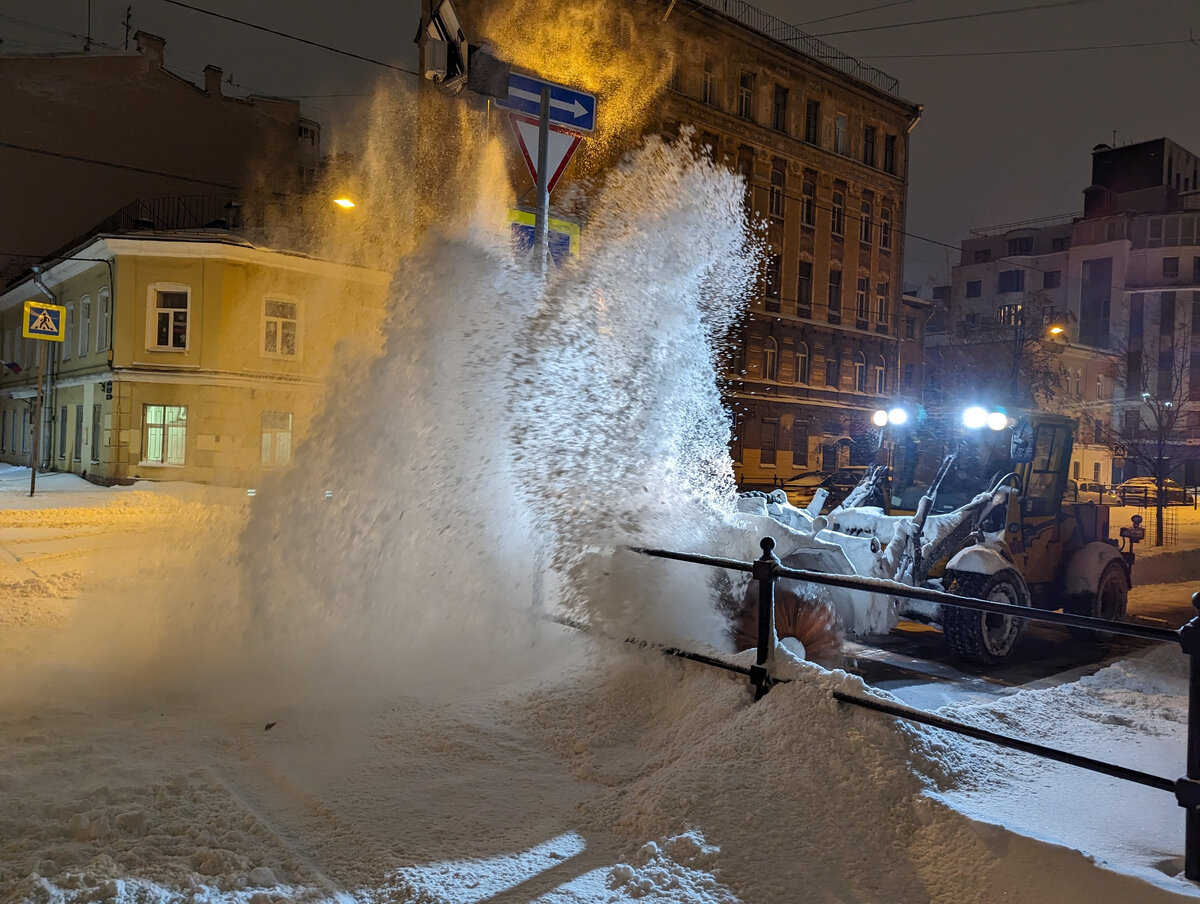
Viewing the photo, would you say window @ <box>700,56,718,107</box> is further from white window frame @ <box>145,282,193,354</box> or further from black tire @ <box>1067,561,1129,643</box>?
black tire @ <box>1067,561,1129,643</box>

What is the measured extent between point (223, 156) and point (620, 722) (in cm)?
3704

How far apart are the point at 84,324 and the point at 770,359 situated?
26400mm

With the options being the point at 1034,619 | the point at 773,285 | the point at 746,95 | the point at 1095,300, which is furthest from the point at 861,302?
the point at 1034,619

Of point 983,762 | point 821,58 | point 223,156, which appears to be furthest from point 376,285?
point 983,762

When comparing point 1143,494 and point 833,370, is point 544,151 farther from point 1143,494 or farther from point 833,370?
point 833,370

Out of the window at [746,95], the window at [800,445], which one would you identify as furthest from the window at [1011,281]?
the window at [746,95]

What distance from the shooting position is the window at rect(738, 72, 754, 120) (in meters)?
37.4

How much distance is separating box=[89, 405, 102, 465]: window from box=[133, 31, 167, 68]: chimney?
14991 mm

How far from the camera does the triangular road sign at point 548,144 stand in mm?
7770

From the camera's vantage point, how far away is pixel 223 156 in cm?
3541

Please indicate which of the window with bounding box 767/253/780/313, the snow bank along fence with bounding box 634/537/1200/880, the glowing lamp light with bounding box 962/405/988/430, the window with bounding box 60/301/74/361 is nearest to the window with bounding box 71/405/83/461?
the window with bounding box 60/301/74/361

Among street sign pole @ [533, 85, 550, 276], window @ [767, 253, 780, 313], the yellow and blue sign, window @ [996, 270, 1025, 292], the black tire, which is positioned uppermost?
window @ [996, 270, 1025, 292]

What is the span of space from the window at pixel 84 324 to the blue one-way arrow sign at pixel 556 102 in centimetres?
2542

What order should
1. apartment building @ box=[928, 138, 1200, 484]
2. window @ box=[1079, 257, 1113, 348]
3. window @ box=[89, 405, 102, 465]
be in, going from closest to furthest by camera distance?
window @ box=[89, 405, 102, 465] < apartment building @ box=[928, 138, 1200, 484] < window @ box=[1079, 257, 1113, 348]
